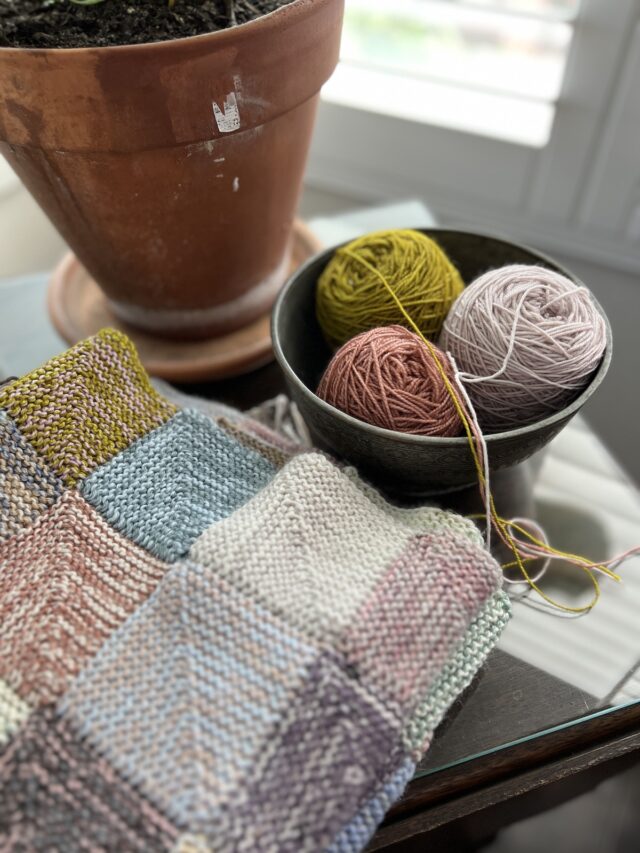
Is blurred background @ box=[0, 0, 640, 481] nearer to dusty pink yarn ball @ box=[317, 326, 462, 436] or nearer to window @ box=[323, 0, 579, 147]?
window @ box=[323, 0, 579, 147]

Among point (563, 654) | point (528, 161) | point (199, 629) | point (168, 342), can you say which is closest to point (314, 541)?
point (199, 629)

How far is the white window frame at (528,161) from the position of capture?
697 mm

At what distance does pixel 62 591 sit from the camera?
0.33 metres

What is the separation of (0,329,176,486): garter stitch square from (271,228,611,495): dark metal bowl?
0.30 ft

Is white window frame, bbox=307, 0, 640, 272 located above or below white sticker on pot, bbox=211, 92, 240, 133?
below

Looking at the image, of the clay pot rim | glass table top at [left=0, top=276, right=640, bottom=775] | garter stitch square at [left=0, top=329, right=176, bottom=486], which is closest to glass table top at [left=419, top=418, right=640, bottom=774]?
glass table top at [left=0, top=276, right=640, bottom=775]

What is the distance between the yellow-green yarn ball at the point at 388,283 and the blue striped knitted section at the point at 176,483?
0.12 meters

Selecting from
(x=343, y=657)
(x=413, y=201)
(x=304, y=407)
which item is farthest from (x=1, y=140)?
(x=413, y=201)

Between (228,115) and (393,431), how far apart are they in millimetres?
212

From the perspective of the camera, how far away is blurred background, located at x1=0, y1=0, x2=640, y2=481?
718mm

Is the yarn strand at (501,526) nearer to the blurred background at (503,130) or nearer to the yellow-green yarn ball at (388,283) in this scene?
the yellow-green yarn ball at (388,283)

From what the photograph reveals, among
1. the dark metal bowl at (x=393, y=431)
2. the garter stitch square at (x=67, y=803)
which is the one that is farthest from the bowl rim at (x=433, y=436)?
the garter stitch square at (x=67, y=803)

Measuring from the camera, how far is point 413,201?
2.63 feet

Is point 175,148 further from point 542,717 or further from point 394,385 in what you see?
A: point 542,717
